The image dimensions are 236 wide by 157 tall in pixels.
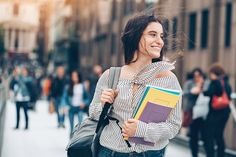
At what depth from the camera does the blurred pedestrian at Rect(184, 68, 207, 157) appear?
12023 mm

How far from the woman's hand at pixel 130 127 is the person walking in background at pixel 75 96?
12396 millimetres

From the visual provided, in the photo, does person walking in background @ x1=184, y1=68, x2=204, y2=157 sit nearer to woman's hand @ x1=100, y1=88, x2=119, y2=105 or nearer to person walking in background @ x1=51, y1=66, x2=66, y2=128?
person walking in background @ x1=51, y1=66, x2=66, y2=128

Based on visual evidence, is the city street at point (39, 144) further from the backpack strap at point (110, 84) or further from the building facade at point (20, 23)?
the building facade at point (20, 23)

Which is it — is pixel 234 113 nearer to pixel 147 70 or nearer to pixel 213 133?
pixel 213 133

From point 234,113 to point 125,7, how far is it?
30266mm

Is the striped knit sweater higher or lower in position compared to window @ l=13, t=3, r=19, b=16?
lower

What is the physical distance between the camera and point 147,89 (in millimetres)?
3883

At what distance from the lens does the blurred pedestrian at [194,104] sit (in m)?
12.0

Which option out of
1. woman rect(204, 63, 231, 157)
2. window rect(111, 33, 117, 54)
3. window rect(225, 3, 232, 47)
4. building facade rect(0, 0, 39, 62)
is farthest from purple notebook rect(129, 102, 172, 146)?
building facade rect(0, 0, 39, 62)

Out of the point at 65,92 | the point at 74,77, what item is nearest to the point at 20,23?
the point at 65,92

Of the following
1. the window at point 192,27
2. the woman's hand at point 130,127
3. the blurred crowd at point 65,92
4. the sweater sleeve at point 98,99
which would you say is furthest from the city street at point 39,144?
the woman's hand at point 130,127

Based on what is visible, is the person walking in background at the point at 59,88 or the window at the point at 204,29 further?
the window at the point at 204,29

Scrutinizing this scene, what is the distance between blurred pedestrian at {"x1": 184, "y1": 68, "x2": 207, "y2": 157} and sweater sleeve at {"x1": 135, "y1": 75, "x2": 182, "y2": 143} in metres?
7.97

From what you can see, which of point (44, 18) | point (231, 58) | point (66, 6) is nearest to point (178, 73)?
point (231, 58)
